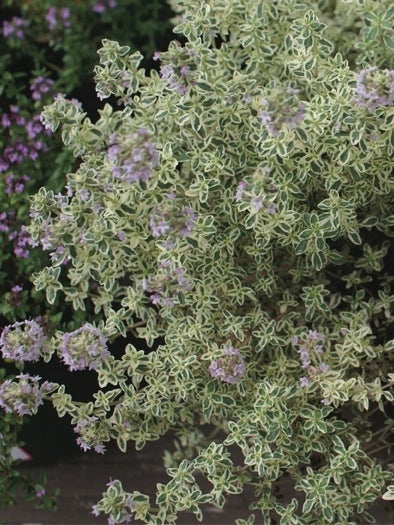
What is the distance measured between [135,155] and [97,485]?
60.4 inches

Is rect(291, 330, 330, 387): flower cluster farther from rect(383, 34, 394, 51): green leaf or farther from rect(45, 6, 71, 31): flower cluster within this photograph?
rect(45, 6, 71, 31): flower cluster

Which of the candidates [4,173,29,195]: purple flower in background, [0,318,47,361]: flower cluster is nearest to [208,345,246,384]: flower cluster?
[0,318,47,361]: flower cluster

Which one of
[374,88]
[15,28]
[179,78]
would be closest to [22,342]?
[179,78]

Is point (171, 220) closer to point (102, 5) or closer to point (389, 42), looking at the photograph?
point (389, 42)

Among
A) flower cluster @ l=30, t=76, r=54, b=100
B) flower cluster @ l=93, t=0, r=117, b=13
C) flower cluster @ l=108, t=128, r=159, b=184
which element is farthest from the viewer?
flower cluster @ l=93, t=0, r=117, b=13

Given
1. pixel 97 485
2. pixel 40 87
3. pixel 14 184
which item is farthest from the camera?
pixel 40 87

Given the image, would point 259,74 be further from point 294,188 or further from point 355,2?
point 294,188

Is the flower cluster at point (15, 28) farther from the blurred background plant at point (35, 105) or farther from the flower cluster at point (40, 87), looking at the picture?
the flower cluster at point (40, 87)

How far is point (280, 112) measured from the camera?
183cm

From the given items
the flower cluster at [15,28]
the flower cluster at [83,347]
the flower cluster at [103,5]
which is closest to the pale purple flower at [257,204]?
the flower cluster at [83,347]

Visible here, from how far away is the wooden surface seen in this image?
2758mm

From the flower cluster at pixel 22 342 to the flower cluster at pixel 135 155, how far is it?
54 cm

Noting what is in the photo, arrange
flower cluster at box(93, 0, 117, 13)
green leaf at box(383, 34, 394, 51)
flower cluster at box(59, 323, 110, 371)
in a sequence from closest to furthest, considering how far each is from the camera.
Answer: flower cluster at box(59, 323, 110, 371)
green leaf at box(383, 34, 394, 51)
flower cluster at box(93, 0, 117, 13)

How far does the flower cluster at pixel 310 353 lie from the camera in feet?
6.81
